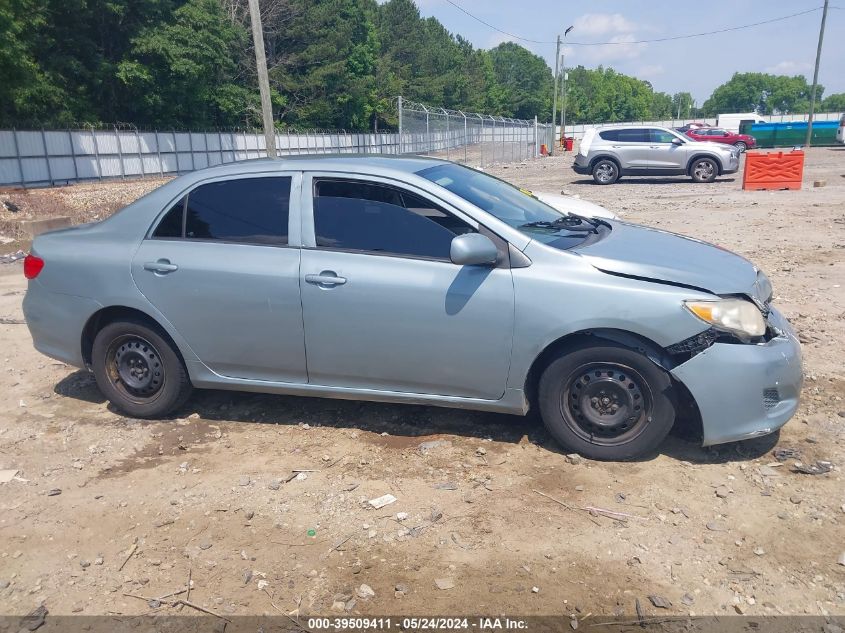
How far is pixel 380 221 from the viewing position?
4.29 metres

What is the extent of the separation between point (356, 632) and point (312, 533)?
77 cm

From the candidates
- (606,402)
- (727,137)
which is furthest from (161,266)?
(727,137)

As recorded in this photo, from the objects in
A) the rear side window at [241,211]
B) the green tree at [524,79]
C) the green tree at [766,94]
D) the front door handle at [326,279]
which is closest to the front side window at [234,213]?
the rear side window at [241,211]

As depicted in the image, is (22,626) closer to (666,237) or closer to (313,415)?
(313,415)

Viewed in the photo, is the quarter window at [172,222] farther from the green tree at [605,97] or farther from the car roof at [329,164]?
the green tree at [605,97]

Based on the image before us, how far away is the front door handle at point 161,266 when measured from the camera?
4.59 meters

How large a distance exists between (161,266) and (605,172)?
21.3m

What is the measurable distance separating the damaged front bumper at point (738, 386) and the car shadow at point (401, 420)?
0.33 meters

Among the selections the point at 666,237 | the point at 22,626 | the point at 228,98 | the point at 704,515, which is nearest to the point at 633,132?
the point at 666,237

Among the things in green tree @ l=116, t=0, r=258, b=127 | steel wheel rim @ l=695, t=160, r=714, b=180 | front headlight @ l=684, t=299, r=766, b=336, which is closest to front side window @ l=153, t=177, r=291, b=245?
front headlight @ l=684, t=299, r=766, b=336

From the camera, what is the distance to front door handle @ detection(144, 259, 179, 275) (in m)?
4.59

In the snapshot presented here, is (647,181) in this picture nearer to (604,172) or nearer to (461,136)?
(604,172)

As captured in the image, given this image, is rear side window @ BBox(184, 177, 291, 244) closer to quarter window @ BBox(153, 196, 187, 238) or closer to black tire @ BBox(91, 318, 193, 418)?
quarter window @ BBox(153, 196, 187, 238)

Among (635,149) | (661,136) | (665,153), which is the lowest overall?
(665,153)
